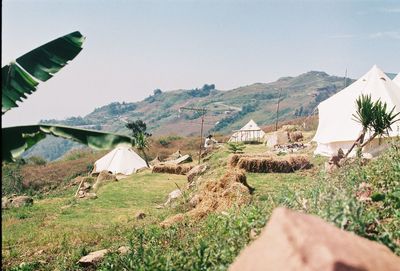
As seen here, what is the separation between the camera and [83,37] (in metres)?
8.22

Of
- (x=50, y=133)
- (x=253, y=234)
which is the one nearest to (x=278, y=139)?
(x=253, y=234)

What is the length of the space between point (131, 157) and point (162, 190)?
1731 centimetres

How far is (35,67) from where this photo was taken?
7.77m

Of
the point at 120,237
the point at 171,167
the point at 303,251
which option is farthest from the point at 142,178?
the point at 303,251

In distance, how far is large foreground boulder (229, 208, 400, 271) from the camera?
3.71m

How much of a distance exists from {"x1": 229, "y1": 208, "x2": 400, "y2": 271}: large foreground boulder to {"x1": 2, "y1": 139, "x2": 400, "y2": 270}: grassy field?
1067mm

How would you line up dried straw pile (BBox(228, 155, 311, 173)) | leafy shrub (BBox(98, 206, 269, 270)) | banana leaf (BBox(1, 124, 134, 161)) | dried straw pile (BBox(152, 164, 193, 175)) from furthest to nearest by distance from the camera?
dried straw pile (BBox(152, 164, 193, 175)) < dried straw pile (BBox(228, 155, 311, 173)) < banana leaf (BBox(1, 124, 134, 161)) < leafy shrub (BBox(98, 206, 269, 270))

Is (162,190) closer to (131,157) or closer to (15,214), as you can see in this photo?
(15,214)

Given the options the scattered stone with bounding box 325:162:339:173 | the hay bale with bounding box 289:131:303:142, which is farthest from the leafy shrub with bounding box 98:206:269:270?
the hay bale with bounding box 289:131:303:142

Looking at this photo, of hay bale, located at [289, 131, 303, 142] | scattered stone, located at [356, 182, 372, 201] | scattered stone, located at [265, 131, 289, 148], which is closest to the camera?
scattered stone, located at [356, 182, 372, 201]

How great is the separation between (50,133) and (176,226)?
5.63 m

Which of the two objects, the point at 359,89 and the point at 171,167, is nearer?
the point at 359,89

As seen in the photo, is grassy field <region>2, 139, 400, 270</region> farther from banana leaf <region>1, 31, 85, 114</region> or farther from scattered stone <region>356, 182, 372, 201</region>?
banana leaf <region>1, 31, 85, 114</region>

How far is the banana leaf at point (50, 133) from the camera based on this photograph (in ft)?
20.2
